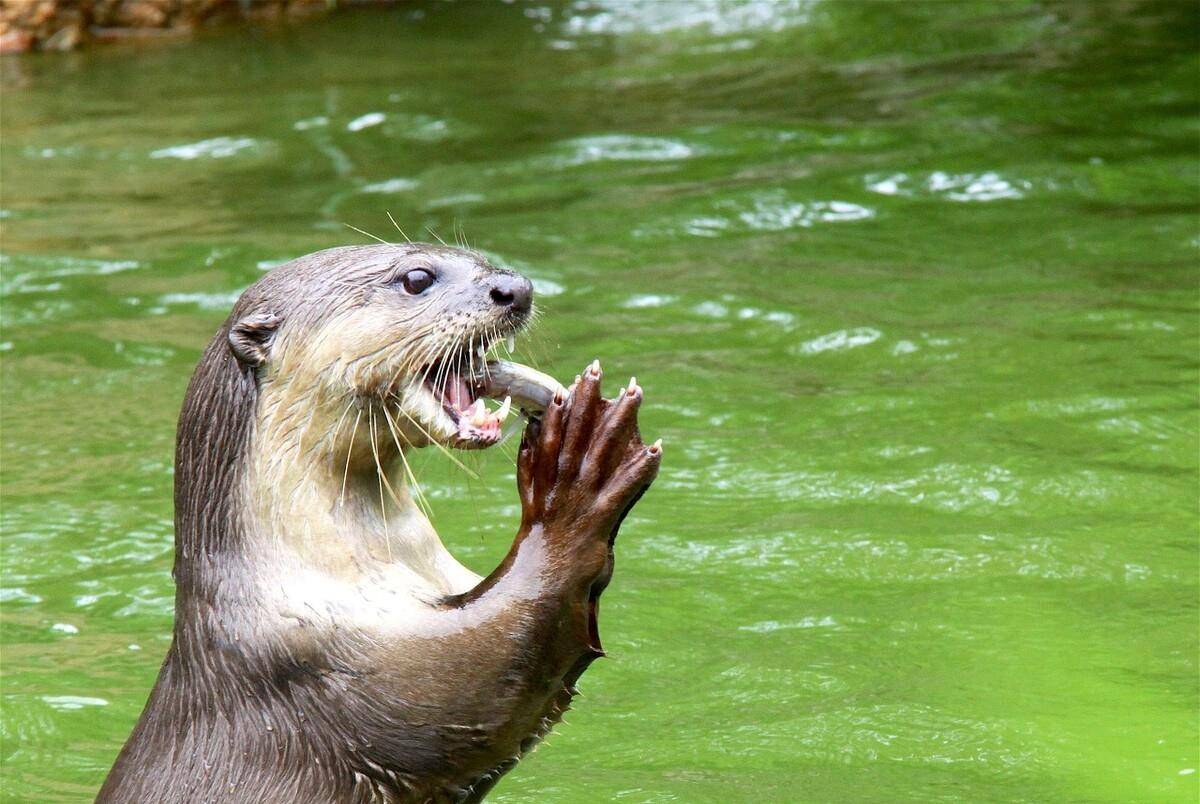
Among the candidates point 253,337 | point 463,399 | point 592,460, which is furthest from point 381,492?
point 592,460

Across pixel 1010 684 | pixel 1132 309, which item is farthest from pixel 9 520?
pixel 1132 309

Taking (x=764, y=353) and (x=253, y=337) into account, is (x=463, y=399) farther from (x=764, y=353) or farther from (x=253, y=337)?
(x=764, y=353)

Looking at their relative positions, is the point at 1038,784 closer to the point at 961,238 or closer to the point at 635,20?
the point at 961,238

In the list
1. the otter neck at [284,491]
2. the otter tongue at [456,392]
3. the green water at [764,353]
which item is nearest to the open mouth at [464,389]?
the otter tongue at [456,392]

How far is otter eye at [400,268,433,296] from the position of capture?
3297mm

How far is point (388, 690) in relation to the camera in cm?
304

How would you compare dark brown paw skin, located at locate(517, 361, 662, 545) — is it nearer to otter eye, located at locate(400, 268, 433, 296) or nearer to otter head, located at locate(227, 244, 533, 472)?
otter head, located at locate(227, 244, 533, 472)

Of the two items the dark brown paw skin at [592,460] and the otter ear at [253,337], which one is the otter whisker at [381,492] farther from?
the dark brown paw skin at [592,460]

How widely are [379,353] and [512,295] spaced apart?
273 mm

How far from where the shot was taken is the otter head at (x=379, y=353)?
3.18 meters

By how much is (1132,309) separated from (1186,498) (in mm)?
1609

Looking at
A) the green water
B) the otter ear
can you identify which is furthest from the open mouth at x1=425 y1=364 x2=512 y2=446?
the green water

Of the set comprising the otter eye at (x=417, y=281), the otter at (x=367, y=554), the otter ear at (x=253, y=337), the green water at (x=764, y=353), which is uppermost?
the otter eye at (x=417, y=281)

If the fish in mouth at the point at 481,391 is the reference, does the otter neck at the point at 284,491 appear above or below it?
below
